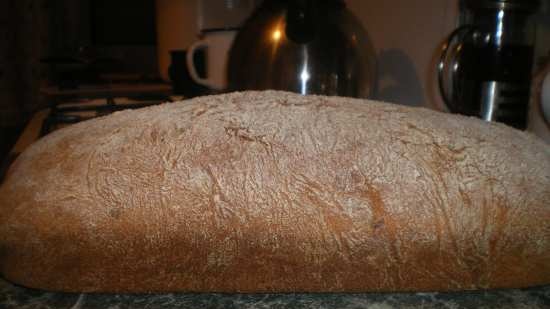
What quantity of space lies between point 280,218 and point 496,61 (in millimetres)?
738

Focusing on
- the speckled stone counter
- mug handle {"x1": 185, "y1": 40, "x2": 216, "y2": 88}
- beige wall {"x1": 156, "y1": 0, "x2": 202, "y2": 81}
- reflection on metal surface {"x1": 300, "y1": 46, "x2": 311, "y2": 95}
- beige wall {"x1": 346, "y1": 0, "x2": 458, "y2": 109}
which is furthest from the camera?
beige wall {"x1": 156, "y1": 0, "x2": 202, "y2": 81}

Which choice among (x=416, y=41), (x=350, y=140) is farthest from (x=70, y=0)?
(x=350, y=140)

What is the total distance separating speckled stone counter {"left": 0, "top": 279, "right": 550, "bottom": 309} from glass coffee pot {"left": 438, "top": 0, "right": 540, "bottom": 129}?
558 millimetres

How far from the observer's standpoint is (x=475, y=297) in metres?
0.51

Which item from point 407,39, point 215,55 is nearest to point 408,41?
point 407,39

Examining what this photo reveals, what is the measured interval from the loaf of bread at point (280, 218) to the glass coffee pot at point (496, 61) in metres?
0.49

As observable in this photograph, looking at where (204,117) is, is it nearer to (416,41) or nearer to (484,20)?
(484,20)

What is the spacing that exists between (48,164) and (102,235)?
125 mm

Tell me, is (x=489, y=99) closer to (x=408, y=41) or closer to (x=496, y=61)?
(x=496, y=61)

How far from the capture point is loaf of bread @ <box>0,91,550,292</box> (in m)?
0.50

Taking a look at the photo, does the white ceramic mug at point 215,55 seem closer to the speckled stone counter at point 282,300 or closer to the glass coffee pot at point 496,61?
the glass coffee pot at point 496,61

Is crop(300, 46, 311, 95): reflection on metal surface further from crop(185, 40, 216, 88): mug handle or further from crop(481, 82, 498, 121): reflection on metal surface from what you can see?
crop(185, 40, 216, 88): mug handle

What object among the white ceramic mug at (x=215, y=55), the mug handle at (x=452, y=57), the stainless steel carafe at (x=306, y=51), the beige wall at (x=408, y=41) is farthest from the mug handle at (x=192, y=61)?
the mug handle at (x=452, y=57)

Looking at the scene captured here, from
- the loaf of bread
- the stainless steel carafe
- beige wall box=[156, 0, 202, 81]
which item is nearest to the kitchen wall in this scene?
the stainless steel carafe
